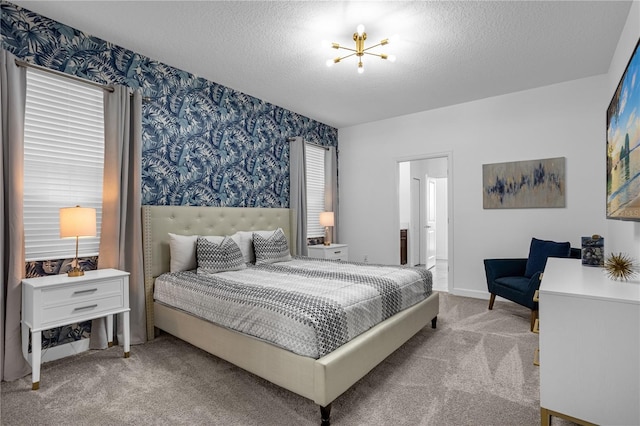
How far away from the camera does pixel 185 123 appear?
371 cm

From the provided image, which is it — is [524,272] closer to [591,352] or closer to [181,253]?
[591,352]

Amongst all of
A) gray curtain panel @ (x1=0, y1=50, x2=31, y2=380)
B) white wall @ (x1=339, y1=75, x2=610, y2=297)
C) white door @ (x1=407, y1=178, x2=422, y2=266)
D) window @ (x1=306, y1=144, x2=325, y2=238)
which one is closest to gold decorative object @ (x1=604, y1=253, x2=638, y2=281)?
white wall @ (x1=339, y1=75, x2=610, y2=297)

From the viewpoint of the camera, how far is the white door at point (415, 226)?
693 centimetres

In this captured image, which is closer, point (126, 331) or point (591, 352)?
point (591, 352)

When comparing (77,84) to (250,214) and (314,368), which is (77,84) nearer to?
(250,214)

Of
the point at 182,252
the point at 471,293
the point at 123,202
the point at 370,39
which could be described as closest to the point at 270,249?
the point at 182,252

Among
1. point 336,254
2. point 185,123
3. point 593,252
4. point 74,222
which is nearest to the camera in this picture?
point 593,252

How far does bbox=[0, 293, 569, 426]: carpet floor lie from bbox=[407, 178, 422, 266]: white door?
393cm

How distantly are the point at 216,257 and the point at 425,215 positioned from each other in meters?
5.61

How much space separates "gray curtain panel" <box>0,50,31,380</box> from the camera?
2.37 metres

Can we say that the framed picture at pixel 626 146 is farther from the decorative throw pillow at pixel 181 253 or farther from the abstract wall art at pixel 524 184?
the decorative throw pillow at pixel 181 253

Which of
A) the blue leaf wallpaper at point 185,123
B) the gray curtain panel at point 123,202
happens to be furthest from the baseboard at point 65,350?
the blue leaf wallpaper at point 185,123

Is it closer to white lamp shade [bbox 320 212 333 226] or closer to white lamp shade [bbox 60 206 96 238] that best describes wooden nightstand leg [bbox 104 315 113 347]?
white lamp shade [bbox 60 206 96 238]

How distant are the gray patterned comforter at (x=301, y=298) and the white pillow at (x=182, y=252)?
Answer: 115 mm
